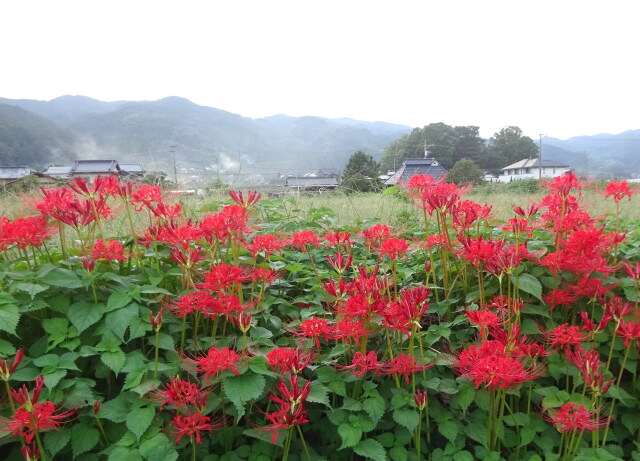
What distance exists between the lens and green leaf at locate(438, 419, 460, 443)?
1595mm

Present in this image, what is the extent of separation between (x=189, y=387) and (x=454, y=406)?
1.02 m

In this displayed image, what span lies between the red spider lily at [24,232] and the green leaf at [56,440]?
0.70 m

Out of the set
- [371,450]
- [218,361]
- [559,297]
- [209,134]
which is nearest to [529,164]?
[559,297]

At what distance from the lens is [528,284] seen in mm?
1820

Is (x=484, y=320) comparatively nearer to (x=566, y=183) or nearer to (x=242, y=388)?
(x=242, y=388)

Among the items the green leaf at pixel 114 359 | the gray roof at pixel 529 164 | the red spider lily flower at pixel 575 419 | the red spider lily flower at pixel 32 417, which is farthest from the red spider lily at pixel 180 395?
the gray roof at pixel 529 164

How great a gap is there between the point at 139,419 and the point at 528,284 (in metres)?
1.59

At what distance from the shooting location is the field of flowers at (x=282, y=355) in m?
1.37

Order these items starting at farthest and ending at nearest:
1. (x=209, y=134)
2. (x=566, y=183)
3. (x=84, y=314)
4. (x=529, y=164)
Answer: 1. (x=209, y=134)
2. (x=529, y=164)
3. (x=566, y=183)
4. (x=84, y=314)

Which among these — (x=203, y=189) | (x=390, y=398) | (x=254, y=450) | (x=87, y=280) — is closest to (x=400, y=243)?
(x=390, y=398)

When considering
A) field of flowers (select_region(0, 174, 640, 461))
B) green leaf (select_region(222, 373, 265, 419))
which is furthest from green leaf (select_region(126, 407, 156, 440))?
green leaf (select_region(222, 373, 265, 419))

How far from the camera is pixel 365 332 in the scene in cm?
144

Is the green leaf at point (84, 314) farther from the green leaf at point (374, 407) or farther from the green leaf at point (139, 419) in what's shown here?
the green leaf at point (374, 407)

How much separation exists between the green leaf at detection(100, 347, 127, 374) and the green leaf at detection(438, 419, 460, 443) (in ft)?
3.93
